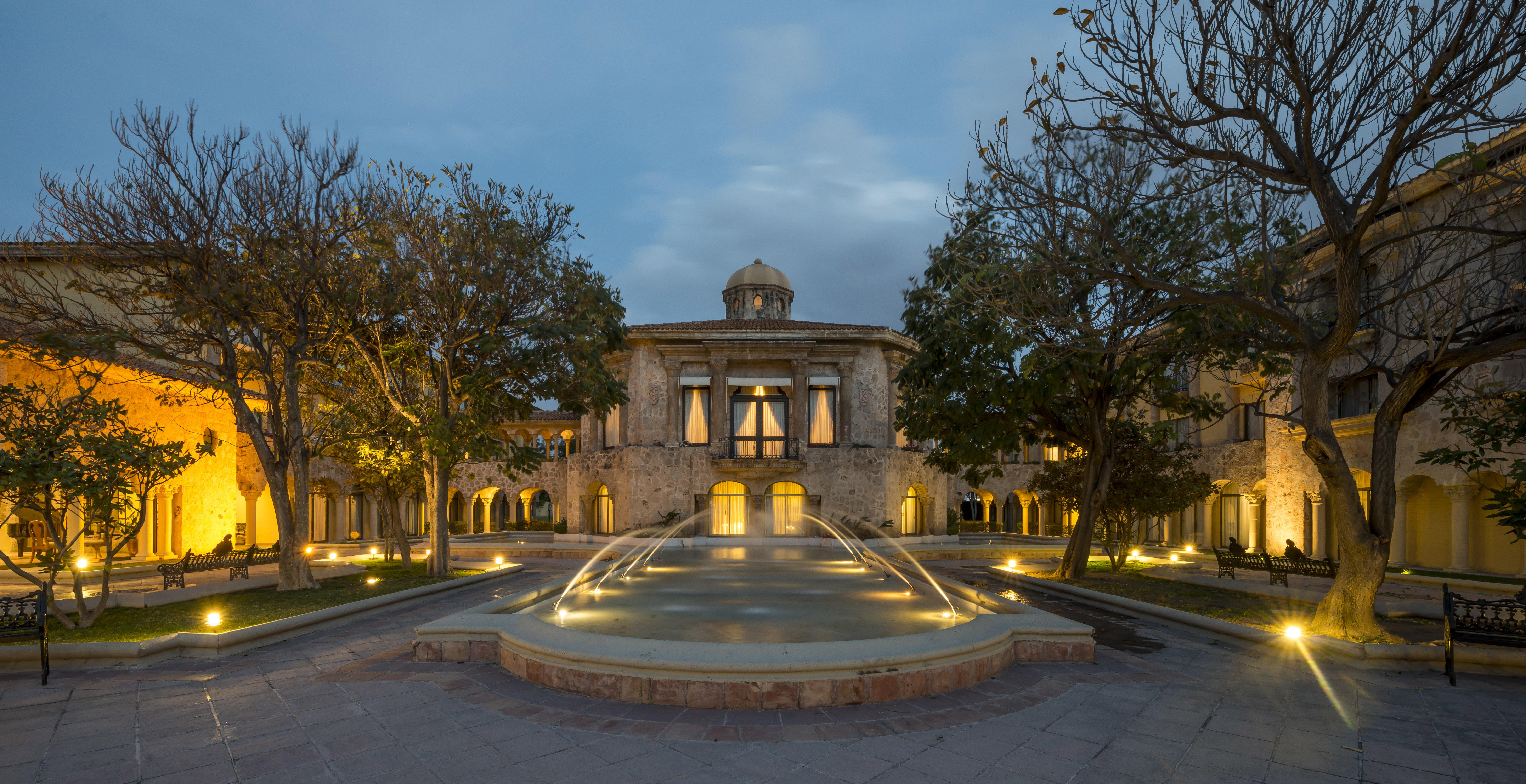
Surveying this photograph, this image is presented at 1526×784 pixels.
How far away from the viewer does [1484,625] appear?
8055mm

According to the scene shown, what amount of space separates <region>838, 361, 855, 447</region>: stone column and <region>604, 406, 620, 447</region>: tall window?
9.05 m

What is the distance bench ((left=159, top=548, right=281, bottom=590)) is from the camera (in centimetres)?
1434

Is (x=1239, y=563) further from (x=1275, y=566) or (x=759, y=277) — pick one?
(x=759, y=277)

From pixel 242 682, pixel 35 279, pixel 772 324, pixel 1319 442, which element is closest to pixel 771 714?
pixel 242 682

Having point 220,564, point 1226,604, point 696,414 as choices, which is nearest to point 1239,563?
point 1226,604

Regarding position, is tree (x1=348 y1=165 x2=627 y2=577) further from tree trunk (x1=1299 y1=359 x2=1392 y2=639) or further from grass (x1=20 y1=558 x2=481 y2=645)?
tree trunk (x1=1299 y1=359 x2=1392 y2=639)

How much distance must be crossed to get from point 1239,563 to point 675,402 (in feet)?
63.9

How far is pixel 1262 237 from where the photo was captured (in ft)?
28.4

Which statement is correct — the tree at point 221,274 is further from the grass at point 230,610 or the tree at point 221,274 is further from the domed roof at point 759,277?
the domed roof at point 759,277

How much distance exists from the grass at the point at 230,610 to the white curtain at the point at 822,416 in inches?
655

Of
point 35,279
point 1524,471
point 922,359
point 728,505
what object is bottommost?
point 728,505

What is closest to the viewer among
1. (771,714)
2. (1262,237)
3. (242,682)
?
(771,714)

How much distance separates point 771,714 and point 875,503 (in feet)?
75.7

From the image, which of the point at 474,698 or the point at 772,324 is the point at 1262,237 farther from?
the point at 772,324
